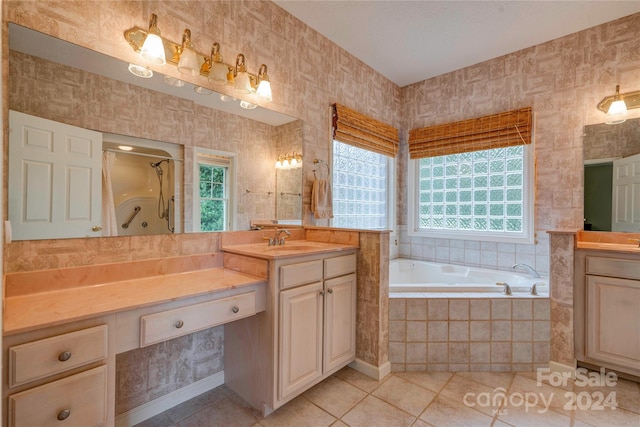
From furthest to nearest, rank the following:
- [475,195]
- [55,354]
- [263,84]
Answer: [475,195] < [263,84] < [55,354]

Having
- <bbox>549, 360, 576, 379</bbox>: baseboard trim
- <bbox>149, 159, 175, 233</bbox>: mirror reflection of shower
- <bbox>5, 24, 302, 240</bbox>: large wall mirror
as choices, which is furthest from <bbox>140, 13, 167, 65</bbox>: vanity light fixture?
<bbox>549, 360, 576, 379</bbox>: baseboard trim

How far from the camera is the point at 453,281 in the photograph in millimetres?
3064

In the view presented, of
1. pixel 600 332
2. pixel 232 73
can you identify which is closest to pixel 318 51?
pixel 232 73

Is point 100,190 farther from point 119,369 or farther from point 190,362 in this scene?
point 190,362

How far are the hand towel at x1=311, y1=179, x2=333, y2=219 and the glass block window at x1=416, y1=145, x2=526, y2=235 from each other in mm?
1443

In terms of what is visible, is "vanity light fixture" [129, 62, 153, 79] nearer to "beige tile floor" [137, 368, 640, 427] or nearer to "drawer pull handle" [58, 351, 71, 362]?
"drawer pull handle" [58, 351, 71, 362]

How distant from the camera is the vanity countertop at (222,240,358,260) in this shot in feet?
5.54

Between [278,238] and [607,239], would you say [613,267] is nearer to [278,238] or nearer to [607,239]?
[607,239]

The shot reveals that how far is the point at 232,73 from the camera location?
6.42 ft

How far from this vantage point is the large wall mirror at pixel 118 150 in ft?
4.37

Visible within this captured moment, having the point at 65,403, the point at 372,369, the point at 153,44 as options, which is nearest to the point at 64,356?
the point at 65,403


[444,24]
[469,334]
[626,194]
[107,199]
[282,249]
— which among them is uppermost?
[444,24]

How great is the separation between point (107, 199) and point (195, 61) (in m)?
0.90

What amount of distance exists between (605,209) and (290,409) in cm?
283
